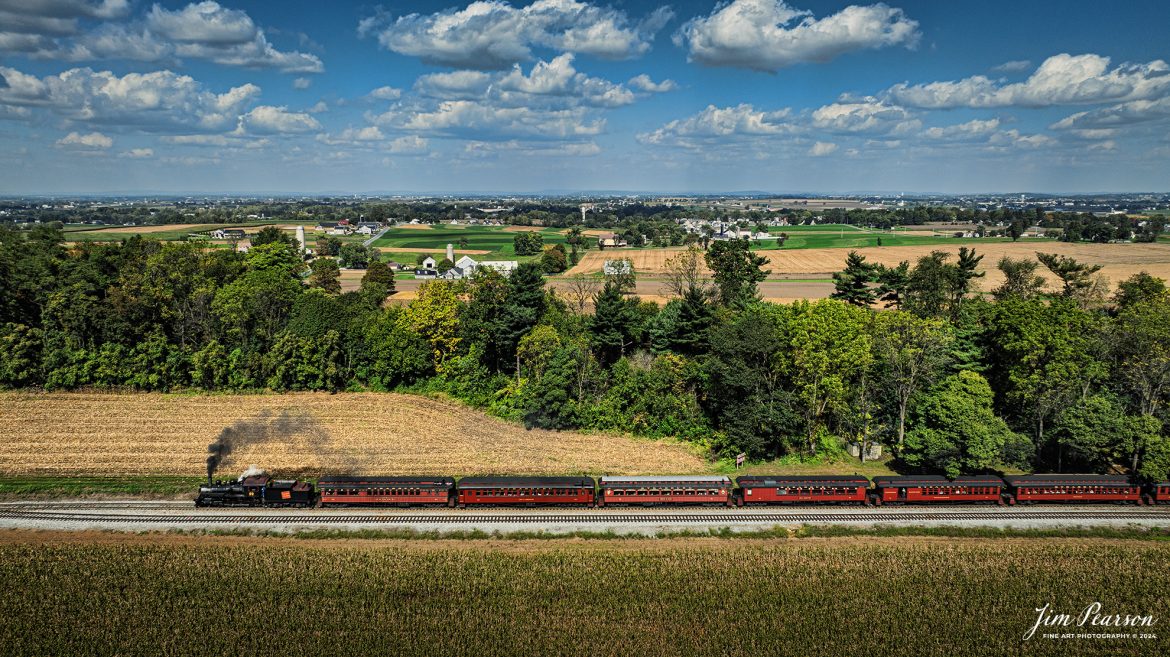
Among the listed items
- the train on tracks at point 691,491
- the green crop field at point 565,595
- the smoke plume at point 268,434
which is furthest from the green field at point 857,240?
the green crop field at point 565,595

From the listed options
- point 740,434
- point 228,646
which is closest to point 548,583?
point 228,646

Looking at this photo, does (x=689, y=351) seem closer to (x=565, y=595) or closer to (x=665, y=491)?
(x=665, y=491)

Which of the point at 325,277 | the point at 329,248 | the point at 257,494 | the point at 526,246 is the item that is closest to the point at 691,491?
the point at 257,494

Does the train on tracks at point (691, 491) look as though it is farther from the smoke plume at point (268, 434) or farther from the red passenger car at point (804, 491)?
the smoke plume at point (268, 434)

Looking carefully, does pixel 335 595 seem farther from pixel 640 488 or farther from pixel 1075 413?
pixel 1075 413
